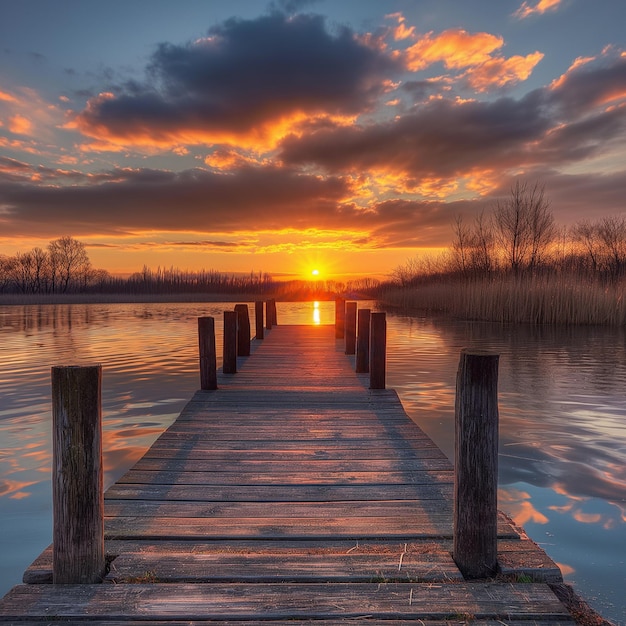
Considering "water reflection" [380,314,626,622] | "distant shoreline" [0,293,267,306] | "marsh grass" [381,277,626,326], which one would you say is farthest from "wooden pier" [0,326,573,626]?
"distant shoreline" [0,293,267,306]

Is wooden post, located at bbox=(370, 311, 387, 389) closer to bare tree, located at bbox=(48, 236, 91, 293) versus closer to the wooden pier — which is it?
the wooden pier

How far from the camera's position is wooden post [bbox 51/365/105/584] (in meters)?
2.41

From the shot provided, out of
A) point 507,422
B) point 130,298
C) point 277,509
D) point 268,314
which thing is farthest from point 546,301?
point 130,298

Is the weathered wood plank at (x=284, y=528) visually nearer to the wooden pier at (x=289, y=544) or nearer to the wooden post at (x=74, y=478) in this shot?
the wooden pier at (x=289, y=544)

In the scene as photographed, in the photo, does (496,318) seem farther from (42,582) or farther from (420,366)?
(42,582)

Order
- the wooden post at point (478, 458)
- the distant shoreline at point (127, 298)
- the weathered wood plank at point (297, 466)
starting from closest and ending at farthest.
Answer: the wooden post at point (478, 458), the weathered wood plank at point (297, 466), the distant shoreline at point (127, 298)

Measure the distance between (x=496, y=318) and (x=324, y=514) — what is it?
1918cm

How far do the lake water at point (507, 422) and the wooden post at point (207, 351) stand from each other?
102 cm

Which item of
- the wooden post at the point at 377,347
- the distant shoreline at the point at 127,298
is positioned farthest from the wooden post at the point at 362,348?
the distant shoreline at the point at 127,298

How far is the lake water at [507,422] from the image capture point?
3762mm

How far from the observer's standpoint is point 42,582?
2.46 m

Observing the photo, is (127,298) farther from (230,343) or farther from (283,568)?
(283,568)

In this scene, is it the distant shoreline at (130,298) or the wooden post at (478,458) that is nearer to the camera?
the wooden post at (478,458)

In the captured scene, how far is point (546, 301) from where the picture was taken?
18672 mm
